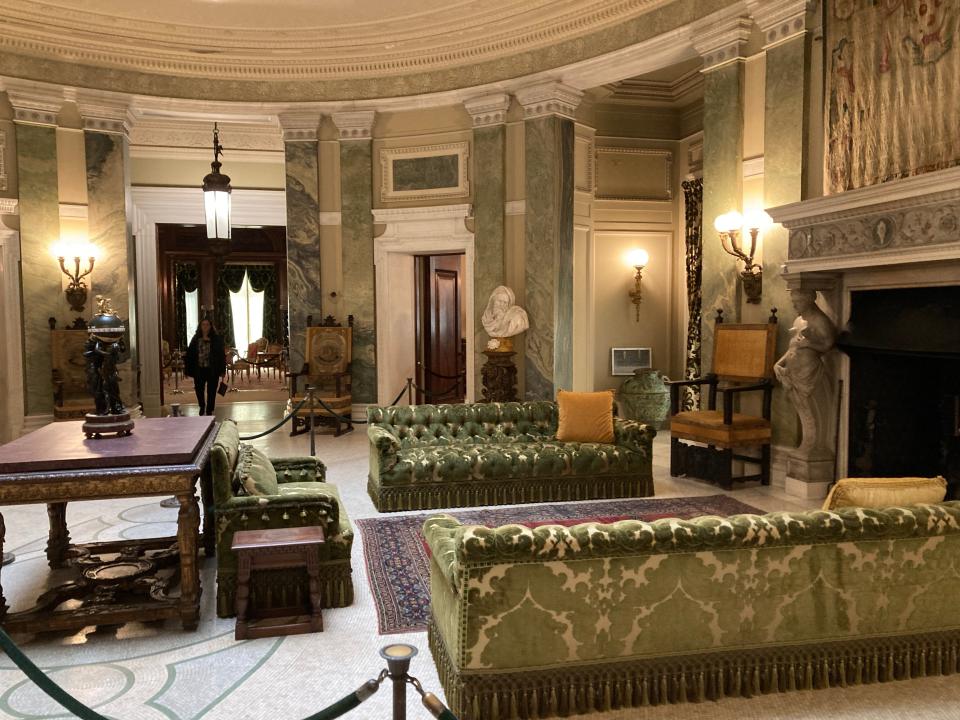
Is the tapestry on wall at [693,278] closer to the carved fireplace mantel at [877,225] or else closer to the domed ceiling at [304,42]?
the domed ceiling at [304,42]

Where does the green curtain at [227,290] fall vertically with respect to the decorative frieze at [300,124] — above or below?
below

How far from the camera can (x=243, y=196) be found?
1205cm

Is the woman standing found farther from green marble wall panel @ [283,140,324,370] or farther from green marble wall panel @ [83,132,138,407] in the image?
green marble wall panel @ [283,140,324,370]

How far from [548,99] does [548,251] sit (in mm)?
1807

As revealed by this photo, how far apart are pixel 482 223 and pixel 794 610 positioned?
7105mm

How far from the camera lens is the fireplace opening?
557 centimetres

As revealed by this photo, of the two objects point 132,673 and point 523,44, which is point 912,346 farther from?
point 523,44

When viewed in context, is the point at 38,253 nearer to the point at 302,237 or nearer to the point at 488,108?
the point at 302,237

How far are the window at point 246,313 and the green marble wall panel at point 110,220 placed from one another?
11.0 meters

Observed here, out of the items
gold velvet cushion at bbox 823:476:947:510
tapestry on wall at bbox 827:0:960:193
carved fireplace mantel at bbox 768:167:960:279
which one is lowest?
gold velvet cushion at bbox 823:476:947:510

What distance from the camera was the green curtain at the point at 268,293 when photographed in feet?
65.8

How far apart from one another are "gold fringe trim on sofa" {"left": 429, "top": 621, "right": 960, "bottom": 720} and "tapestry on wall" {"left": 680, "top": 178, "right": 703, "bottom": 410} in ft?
21.7

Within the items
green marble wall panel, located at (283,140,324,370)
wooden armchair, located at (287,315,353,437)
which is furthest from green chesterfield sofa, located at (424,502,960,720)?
green marble wall panel, located at (283,140,324,370)

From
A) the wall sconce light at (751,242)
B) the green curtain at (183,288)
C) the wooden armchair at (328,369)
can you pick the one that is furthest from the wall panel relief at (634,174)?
the green curtain at (183,288)
